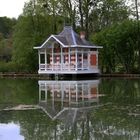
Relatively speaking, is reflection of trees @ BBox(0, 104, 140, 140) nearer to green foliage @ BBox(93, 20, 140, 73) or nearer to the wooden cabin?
the wooden cabin

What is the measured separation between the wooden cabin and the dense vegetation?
2.81m

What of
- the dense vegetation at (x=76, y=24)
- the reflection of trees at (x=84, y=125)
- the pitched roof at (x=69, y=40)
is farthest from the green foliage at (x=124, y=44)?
the reflection of trees at (x=84, y=125)

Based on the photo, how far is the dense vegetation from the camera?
1634 inches

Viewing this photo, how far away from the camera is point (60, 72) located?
37438 mm

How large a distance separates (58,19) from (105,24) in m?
6.68

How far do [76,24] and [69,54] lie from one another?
36.9ft

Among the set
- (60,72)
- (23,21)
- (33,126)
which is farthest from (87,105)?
(23,21)

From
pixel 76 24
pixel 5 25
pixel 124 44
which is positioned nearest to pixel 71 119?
pixel 124 44

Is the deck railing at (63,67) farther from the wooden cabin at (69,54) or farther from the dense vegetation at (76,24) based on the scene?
the dense vegetation at (76,24)

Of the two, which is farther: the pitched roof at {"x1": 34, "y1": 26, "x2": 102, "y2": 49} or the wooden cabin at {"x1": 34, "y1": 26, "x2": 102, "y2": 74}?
the pitched roof at {"x1": 34, "y1": 26, "x2": 102, "y2": 49}

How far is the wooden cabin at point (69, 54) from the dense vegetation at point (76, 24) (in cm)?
281

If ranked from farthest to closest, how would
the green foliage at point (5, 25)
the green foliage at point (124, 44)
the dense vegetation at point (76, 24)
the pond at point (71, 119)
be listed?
the green foliage at point (5, 25) < the dense vegetation at point (76, 24) < the green foliage at point (124, 44) < the pond at point (71, 119)

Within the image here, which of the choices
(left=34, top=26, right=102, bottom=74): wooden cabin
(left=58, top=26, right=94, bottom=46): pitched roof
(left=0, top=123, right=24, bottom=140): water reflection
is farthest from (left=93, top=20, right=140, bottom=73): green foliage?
(left=0, top=123, right=24, bottom=140): water reflection

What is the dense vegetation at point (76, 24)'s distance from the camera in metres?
41.5
